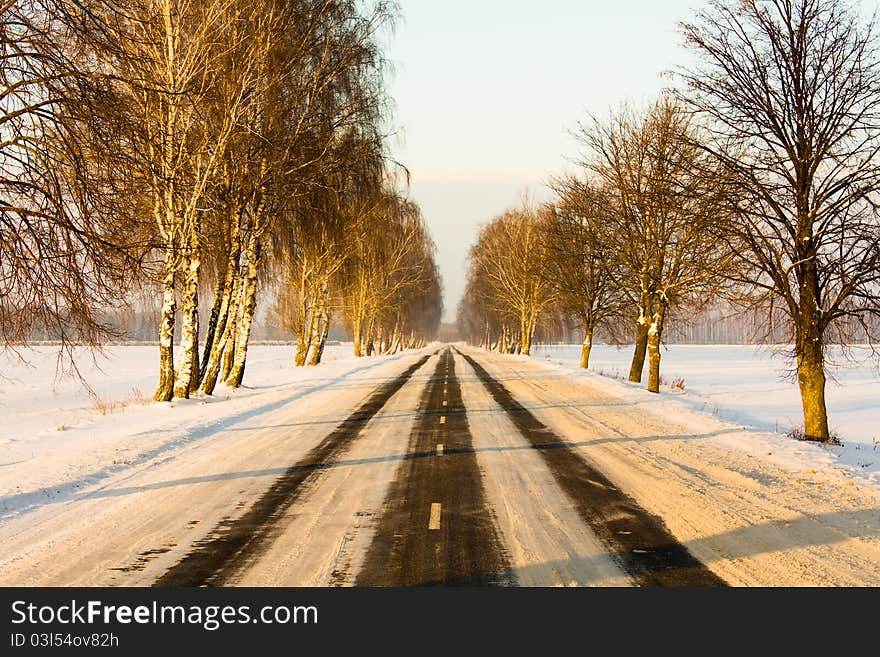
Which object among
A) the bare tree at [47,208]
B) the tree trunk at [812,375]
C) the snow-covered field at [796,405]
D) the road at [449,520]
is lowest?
the snow-covered field at [796,405]

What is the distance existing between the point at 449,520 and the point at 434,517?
192 mm

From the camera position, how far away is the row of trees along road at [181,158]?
7.48 metres

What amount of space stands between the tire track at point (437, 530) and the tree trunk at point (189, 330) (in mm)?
8752

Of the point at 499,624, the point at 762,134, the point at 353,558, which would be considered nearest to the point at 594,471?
the point at 353,558

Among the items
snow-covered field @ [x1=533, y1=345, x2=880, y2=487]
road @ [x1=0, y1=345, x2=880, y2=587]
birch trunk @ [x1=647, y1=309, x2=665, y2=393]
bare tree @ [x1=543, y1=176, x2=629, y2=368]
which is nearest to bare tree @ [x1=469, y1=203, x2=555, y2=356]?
bare tree @ [x1=543, y1=176, x2=629, y2=368]

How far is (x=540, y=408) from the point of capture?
56.3 feet

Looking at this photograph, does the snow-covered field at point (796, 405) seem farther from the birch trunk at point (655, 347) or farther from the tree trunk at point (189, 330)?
the tree trunk at point (189, 330)

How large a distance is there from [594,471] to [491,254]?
48670 mm

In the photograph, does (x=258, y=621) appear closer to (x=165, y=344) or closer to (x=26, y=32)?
(x=26, y=32)

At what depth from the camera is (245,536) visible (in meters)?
6.38

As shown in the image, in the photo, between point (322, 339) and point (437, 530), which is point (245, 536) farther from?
point (322, 339)

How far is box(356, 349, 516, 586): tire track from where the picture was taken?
5.26 m

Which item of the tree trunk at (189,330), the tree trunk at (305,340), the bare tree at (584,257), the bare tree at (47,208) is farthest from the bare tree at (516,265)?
the bare tree at (47,208)

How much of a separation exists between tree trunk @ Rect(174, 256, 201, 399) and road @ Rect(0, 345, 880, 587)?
596 centimetres
